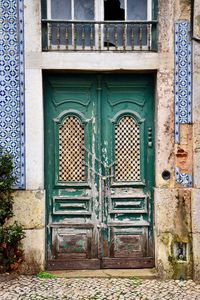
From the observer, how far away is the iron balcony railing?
5.97 metres

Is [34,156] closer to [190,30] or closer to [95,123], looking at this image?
[95,123]

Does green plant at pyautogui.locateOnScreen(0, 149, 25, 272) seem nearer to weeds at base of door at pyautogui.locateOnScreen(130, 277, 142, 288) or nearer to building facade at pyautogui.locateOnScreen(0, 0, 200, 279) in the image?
building facade at pyautogui.locateOnScreen(0, 0, 200, 279)

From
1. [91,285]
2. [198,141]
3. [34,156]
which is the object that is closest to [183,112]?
[198,141]

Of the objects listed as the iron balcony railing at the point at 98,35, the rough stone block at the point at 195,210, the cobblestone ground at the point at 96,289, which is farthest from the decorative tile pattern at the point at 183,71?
the cobblestone ground at the point at 96,289

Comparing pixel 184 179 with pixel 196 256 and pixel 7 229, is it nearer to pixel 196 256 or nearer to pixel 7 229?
pixel 196 256

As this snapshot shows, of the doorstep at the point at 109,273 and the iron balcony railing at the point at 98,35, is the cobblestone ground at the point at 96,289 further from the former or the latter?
the iron balcony railing at the point at 98,35

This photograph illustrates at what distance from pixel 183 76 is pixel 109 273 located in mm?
2597

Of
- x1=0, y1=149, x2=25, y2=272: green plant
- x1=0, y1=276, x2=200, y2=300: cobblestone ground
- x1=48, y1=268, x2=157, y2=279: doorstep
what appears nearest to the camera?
x1=0, y1=276, x2=200, y2=300: cobblestone ground

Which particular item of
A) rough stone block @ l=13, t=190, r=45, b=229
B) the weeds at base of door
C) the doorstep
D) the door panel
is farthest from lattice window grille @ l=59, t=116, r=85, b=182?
the weeds at base of door

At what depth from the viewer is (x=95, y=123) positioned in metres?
6.09

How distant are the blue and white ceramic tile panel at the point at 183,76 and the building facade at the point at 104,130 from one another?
1cm

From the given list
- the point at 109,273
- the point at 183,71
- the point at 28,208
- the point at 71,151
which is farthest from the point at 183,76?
the point at 109,273

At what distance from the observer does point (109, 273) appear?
5961 millimetres

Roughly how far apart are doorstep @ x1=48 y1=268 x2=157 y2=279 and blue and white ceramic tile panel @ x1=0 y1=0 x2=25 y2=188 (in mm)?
1218
